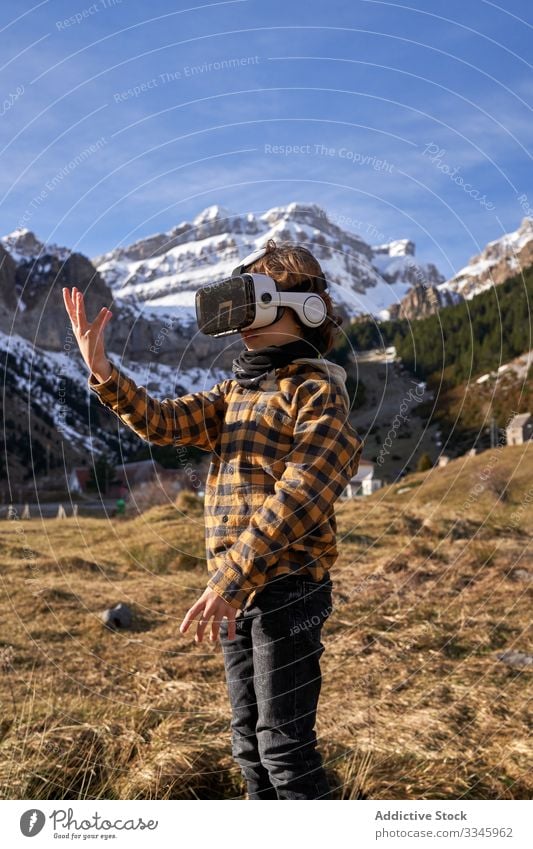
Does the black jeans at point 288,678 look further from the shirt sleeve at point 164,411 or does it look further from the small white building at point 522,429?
the small white building at point 522,429


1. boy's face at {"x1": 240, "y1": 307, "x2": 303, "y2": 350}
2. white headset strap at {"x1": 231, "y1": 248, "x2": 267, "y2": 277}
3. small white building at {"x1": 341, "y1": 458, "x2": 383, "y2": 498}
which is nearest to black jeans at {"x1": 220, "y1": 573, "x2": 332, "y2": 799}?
boy's face at {"x1": 240, "y1": 307, "x2": 303, "y2": 350}

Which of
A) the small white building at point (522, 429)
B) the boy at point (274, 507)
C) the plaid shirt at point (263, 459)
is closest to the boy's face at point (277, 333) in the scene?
the boy at point (274, 507)

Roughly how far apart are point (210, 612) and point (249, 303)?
1.20m

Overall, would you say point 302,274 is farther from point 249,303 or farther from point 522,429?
point 522,429

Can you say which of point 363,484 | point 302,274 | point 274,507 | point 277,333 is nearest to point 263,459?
point 274,507

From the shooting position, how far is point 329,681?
18.2 ft

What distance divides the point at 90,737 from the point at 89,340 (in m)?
2.19

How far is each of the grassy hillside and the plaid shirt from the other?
4.80ft

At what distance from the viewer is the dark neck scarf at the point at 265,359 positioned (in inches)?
122
